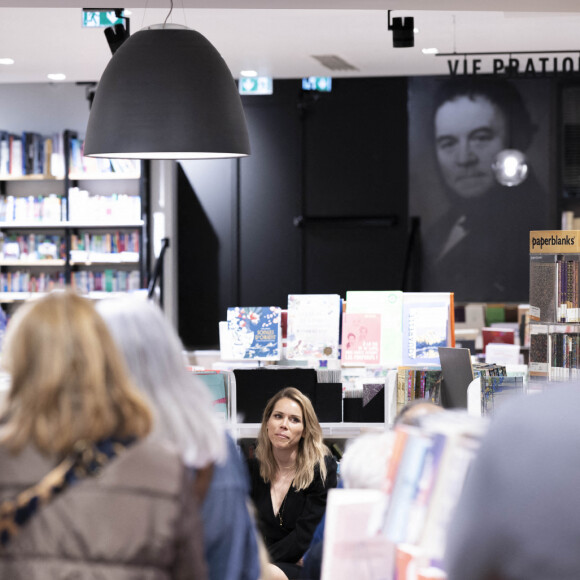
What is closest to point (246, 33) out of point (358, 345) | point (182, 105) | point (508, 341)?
point (508, 341)

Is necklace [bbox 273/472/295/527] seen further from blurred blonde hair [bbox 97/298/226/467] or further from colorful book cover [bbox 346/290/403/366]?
blurred blonde hair [bbox 97/298/226/467]

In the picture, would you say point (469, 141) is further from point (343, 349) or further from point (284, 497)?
point (284, 497)

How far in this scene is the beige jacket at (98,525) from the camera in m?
1.60

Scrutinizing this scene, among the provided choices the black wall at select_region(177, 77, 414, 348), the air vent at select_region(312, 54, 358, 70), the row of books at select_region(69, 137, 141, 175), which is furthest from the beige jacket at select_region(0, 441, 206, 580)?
the black wall at select_region(177, 77, 414, 348)

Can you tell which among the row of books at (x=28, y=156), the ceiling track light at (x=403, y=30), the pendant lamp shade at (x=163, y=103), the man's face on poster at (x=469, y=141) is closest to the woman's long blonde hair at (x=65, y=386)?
the pendant lamp shade at (x=163, y=103)

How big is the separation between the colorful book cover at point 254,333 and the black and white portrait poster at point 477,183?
602 centimetres

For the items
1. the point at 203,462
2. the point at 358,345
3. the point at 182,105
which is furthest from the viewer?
the point at 358,345

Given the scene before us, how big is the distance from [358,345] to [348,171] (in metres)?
6.14

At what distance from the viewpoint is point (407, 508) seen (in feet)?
6.03

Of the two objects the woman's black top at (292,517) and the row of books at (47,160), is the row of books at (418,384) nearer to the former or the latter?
the woman's black top at (292,517)

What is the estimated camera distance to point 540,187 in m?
11.0

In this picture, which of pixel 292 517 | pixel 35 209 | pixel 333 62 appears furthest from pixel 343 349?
pixel 35 209

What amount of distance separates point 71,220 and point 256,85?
237 cm

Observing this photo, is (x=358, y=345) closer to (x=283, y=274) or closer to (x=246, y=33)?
(x=246, y=33)
